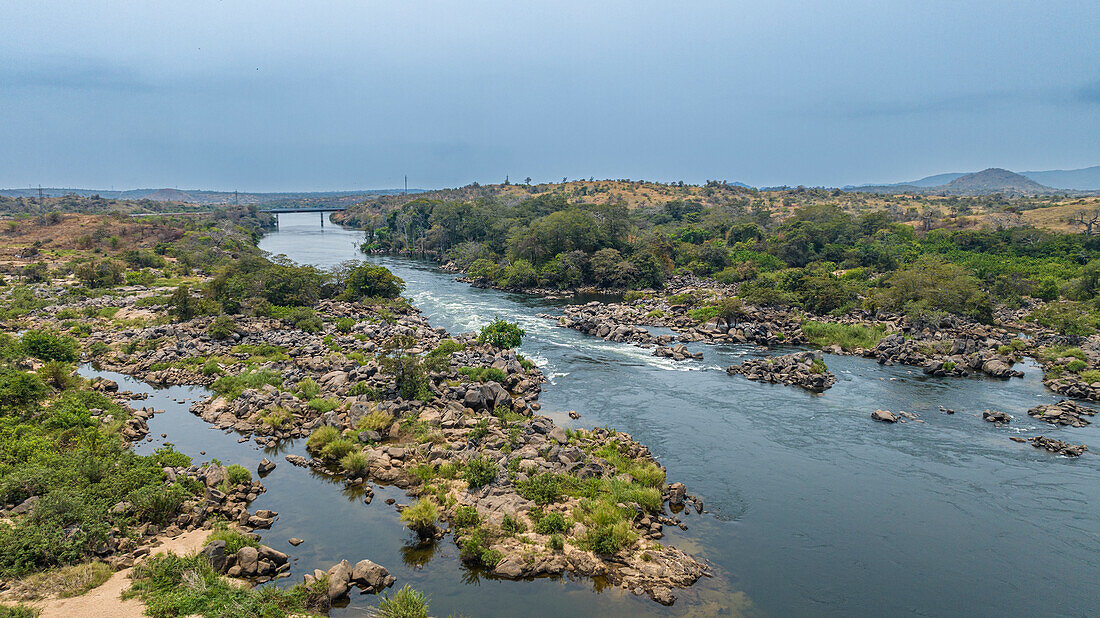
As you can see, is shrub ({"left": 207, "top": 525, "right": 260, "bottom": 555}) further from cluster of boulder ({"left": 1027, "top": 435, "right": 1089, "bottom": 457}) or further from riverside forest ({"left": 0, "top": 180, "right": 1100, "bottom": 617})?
cluster of boulder ({"left": 1027, "top": 435, "right": 1089, "bottom": 457})

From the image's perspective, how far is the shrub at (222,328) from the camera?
29703 mm

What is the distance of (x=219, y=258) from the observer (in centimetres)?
5916

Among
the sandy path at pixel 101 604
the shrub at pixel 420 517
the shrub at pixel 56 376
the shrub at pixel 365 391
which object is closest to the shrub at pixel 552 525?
the shrub at pixel 420 517

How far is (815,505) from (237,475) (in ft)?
53.4

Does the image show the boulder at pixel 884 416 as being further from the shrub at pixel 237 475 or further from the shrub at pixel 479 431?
the shrub at pixel 237 475

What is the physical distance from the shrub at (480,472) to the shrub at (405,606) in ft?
14.8

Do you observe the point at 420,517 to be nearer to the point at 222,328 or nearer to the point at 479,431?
the point at 479,431

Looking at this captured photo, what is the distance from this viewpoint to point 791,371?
26.6 metres

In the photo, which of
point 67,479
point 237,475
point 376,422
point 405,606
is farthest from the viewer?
point 376,422

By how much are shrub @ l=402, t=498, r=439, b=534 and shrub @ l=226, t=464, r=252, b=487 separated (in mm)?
5020

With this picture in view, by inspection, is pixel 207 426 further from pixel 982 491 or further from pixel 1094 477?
pixel 1094 477

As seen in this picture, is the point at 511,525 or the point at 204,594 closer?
the point at 204,594

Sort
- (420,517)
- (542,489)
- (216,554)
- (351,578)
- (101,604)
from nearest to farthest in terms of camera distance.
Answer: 1. (101,604)
2. (216,554)
3. (351,578)
4. (420,517)
5. (542,489)

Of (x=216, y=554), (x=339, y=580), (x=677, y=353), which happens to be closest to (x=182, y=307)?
(x=216, y=554)
